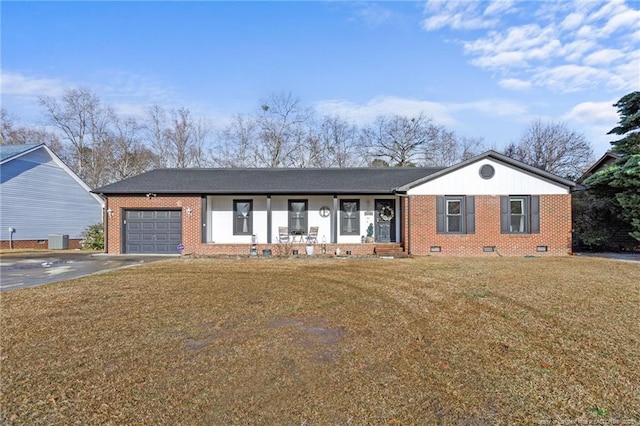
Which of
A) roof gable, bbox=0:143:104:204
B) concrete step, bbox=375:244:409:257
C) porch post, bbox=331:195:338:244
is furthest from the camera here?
roof gable, bbox=0:143:104:204

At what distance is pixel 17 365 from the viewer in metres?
3.61

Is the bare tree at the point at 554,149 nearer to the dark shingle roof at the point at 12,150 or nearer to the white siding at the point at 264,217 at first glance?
the white siding at the point at 264,217

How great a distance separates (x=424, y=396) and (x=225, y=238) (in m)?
14.3

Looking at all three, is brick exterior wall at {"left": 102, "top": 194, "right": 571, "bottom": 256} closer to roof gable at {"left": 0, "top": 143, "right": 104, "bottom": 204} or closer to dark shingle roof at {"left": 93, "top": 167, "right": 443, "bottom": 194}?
dark shingle roof at {"left": 93, "top": 167, "right": 443, "bottom": 194}

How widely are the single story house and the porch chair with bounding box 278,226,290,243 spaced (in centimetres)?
6

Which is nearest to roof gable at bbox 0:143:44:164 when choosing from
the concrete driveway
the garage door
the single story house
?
the single story house

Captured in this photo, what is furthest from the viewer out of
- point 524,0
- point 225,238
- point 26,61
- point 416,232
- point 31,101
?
point 31,101

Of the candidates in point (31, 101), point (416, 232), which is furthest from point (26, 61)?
point (416, 232)

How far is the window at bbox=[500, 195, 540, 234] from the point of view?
13977 millimetres

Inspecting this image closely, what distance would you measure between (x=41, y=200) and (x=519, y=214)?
2391 centimetres

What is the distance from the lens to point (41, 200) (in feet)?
66.1

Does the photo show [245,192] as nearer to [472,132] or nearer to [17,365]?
[17,365]

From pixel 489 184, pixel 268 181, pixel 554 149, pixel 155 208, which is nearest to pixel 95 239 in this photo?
pixel 155 208

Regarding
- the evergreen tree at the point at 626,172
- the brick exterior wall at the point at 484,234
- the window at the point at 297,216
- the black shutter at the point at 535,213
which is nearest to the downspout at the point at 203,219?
the brick exterior wall at the point at 484,234
